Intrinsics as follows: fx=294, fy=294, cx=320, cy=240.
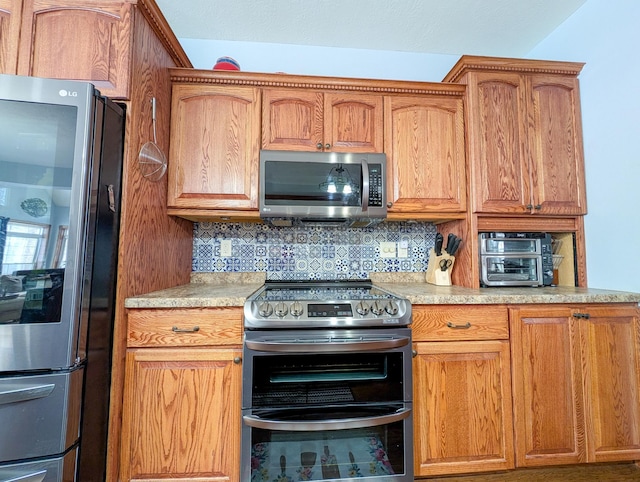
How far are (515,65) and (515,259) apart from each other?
1168 mm

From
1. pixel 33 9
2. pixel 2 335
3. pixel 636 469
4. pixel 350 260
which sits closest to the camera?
pixel 2 335

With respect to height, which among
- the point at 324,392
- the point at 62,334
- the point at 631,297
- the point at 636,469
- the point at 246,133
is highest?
the point at 246,133

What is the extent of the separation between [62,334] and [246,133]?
127 cm

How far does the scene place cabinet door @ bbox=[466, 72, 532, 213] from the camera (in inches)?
68.9

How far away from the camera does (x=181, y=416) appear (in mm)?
1247

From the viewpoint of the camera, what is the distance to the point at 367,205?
1701 mm

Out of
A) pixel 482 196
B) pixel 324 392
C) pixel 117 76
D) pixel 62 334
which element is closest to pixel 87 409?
pixel 62 334

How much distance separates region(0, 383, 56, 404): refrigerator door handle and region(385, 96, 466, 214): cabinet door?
172 cm

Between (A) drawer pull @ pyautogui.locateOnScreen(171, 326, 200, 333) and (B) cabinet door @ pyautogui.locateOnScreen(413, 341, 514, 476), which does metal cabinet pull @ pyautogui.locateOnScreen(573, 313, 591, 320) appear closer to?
(B) cabinet door @ pyautogui.locateOnScreen(413, 341, 514, 476)

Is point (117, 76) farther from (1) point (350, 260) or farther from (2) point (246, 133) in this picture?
(1) point (350, 260)

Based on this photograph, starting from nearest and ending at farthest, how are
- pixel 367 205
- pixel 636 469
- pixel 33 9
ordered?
pixel 33 9
pixel 636 469
pixel 367 205

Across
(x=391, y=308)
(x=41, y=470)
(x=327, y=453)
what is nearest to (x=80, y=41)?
(x=41, y=470)

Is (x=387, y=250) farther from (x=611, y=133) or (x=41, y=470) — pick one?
(x=41, y=470)

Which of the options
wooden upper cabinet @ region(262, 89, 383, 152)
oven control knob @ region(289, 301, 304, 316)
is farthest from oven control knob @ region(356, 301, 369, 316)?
wooden upper cabinet @ region(262, 89, 383, 152)
